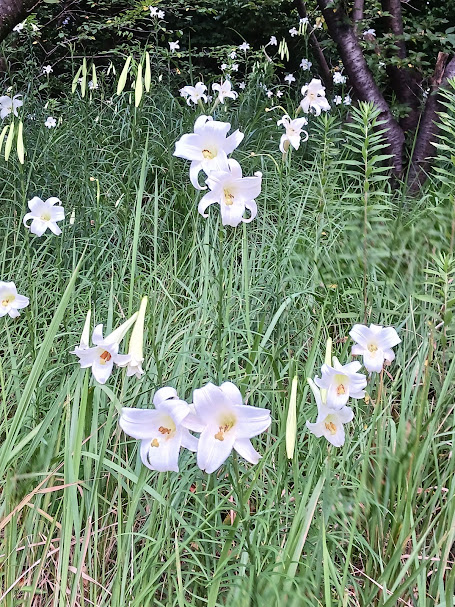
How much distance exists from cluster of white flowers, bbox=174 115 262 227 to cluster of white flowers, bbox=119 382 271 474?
0.47 meters

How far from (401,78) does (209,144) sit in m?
3.19

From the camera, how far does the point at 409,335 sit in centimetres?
192

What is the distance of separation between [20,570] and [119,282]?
3.68ft

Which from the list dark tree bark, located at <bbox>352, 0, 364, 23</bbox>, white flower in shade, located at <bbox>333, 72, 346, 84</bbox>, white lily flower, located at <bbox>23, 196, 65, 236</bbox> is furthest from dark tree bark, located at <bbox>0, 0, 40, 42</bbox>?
white flower in shade, located at <bbox>333, 72, 346, 84</bbox>

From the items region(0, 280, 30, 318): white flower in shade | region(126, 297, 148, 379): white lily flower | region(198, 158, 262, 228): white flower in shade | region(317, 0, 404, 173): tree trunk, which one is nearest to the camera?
region(126, 297, 148, 379): white lily flower

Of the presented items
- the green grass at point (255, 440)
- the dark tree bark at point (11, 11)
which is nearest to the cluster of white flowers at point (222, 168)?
the green grass at point (255, 440)

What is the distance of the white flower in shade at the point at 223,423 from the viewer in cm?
74

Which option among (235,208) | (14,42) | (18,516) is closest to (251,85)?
(14,42)

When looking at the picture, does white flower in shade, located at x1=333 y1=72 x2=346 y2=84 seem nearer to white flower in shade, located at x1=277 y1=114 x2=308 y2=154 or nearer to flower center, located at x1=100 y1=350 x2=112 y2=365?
white flower in shade, located at x1=277 y1=114 x2=308 y2=154

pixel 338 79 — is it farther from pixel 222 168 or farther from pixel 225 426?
pixel 225 426

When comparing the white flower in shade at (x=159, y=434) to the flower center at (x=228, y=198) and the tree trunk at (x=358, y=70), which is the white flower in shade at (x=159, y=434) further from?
the tree trunk at (x=358, y=70)

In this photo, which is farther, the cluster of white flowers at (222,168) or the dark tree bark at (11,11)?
the dark tree bark at (11,11)

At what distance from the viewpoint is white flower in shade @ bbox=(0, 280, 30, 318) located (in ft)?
5.11

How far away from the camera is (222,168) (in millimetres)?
1077
